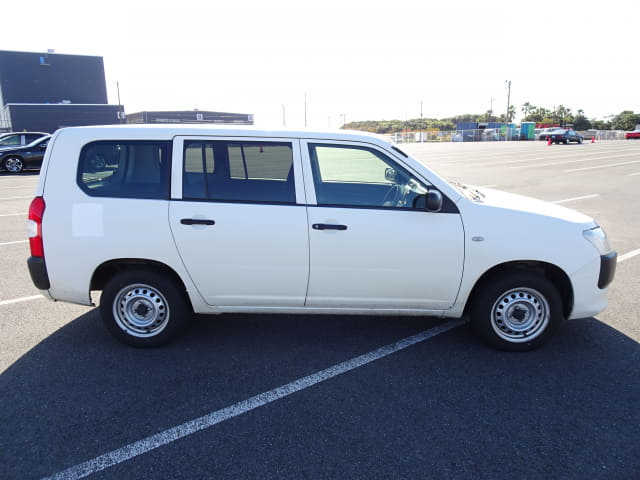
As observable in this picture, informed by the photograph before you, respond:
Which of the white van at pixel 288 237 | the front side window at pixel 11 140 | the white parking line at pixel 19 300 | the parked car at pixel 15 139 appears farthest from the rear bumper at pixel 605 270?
the front side window at pixel 11 140

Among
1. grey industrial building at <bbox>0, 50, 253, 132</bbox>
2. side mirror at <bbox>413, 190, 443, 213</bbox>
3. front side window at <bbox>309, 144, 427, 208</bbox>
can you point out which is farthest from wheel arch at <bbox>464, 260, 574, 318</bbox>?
grey industrial building at <bbox>0, 50, 253, 132</bbox>

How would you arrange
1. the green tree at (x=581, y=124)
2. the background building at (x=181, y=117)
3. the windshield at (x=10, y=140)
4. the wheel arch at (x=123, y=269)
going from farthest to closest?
the green tree at (x=581, y=124) → the background building at (x=181, y=117) → the windshield at (x=10, y=140) → the wheel arch at (x=123, y=269)

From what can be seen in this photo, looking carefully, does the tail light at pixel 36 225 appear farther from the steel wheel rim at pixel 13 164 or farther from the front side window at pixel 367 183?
the steel wheel rim at pixel 13 164

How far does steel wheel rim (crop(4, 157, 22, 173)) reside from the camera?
1808cm

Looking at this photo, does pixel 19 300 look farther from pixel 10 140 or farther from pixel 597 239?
pixel 10 140

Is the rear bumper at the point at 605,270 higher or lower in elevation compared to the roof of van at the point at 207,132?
lower

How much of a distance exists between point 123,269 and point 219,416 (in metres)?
1.69

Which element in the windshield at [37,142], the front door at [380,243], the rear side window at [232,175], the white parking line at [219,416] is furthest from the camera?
the windshield at [37,142]

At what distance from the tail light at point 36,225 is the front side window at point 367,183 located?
2294 mm

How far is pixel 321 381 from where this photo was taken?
11.6 ft


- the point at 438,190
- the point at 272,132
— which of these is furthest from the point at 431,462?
the point at 272,132

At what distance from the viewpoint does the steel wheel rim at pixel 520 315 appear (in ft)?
12.8

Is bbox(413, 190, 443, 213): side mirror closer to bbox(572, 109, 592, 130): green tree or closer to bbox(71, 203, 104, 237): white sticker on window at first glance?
bbox(71, 203, 104, 237): white sticker on window

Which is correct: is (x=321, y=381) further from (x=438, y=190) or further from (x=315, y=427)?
(x=438, y=190)
